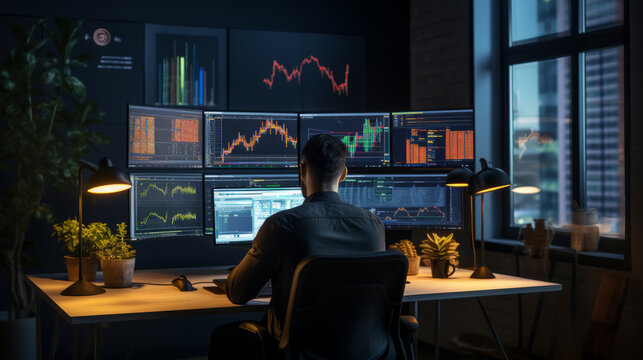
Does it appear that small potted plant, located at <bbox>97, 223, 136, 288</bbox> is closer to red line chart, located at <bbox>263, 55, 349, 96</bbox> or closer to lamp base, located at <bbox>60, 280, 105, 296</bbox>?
lamp base, located at <bbox>60, 280, 105, 296</bbox>

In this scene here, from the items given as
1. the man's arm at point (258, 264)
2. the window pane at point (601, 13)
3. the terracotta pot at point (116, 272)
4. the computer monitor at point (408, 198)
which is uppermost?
the window pane at point (601, 13)

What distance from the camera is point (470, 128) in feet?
11.4

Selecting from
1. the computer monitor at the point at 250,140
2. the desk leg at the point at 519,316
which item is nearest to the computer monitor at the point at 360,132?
the computer monitor at the point at 250,140

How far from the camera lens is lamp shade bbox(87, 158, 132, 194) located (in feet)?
8.33

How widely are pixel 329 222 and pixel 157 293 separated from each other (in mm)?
921

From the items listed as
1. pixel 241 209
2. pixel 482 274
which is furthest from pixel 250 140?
pixel 482 274

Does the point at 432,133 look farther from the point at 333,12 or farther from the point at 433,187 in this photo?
the point at 333,12

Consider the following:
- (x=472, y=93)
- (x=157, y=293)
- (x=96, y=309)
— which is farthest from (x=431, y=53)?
(x=96, y=309)

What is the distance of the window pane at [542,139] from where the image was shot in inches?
154

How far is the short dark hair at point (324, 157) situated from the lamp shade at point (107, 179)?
2.63 ft

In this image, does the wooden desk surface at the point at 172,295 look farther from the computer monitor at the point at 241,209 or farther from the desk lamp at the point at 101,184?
the computer monitor at the point at 241,209

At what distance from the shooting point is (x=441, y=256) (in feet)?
10.2

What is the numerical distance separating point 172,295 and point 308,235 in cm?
82

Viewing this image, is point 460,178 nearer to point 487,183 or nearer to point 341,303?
point 487,183
